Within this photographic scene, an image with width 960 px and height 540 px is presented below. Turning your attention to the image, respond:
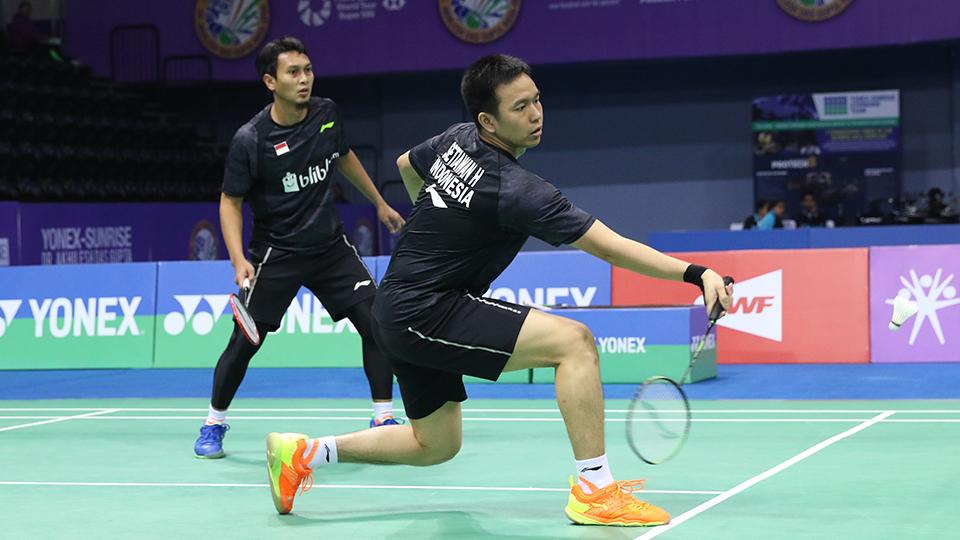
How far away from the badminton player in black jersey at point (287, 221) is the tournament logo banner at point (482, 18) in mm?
13974

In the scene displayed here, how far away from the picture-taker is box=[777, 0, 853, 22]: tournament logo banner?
18859 mm

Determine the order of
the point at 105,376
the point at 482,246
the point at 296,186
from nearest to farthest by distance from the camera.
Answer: the point at 482,246
the point at 296,186
the point at 105,376

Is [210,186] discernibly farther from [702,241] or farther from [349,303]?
[349,303]

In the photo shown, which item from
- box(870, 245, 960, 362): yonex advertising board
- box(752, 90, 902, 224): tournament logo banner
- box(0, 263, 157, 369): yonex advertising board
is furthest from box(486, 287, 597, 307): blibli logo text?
box(752, 90, 902, 224): tournament logo banner

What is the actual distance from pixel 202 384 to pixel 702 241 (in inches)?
320

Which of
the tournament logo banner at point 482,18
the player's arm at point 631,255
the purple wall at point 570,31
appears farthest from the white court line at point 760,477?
the tournament logo banner at point 482,18

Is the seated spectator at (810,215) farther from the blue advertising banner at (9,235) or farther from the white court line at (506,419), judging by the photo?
the white court line at (506,419)

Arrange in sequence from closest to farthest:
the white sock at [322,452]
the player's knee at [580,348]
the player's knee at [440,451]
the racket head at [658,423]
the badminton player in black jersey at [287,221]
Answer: the player's knee at [580,348], the racket head at [658,423], the player's knee at [440,451], the white sock at [322,452], the badminton player in black jersey at [287,221]

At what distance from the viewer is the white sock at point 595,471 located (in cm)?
441

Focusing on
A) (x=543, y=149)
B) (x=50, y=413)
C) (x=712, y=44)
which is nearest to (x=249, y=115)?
(x=543, y=149)

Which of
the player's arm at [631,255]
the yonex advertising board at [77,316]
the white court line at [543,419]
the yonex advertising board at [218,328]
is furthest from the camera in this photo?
the yonex advertising board at [77,316]

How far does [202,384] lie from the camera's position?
1026 centimetres

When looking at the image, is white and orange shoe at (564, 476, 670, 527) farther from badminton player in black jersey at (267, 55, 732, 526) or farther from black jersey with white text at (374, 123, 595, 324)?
black jersey with white text at (374, 123, 595, 324)

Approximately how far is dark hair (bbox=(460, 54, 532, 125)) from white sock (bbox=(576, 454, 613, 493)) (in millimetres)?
1139
